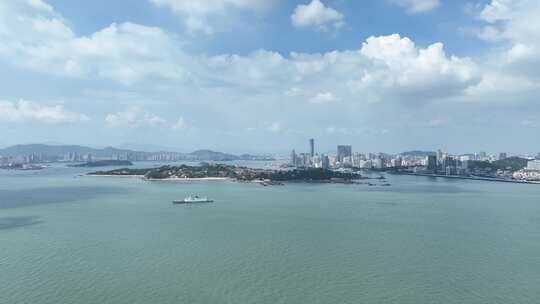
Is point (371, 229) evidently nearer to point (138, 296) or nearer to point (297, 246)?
point (297, 246)

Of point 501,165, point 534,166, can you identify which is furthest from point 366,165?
point 534,166

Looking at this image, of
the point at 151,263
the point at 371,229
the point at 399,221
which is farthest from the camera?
the point at 399,221

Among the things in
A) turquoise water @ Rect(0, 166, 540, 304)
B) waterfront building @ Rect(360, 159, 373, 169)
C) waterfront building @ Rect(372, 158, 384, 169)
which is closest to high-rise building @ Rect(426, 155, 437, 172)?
waterfront building @ Rect(372, 158, 384, 169)

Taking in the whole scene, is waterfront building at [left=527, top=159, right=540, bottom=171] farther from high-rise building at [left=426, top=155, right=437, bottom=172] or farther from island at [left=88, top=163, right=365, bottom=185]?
island at [left=88, top=163, right=365, bottom=185]

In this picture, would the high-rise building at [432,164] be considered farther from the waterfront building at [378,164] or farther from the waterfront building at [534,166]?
the waterfront building at [534,166]

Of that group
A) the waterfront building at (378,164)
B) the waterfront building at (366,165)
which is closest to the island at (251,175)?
the waterfront building at (366,165)

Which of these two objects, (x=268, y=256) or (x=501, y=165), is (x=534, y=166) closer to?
(x=501, y=165)

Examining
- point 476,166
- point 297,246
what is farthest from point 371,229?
point 476,166

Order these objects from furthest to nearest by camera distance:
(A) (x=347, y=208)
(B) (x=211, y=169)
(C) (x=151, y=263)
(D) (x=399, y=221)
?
1. (B) (x=211, y=169)
2. (A) (x=347, y=208)
3. (D) (x=399, y=221)
4. (C) (x=151, y=263)
